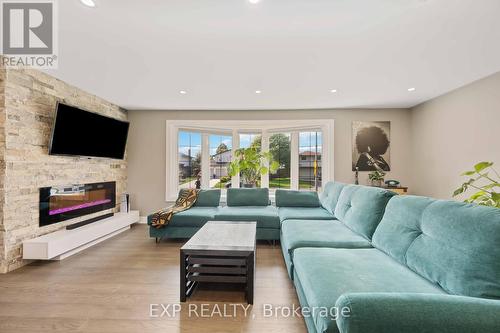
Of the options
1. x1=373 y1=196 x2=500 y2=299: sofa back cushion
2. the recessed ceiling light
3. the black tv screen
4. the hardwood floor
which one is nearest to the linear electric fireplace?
the black tv screen

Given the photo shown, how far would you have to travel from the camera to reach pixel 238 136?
5.05 m

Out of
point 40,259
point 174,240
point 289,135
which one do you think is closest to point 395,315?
point 174,240

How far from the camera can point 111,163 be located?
441 centimetres

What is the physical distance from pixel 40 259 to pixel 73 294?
3.74 ft

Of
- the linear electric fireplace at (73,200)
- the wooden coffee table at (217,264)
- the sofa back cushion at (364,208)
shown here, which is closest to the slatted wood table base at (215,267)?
the wooden coffee table at (217,264)

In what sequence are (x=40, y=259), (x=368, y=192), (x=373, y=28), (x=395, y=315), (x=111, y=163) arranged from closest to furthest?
(x=395, y=315) → (x=373, y=28) → (x=368, y=192) → (x=40, y=259) → (x=111, y=163)

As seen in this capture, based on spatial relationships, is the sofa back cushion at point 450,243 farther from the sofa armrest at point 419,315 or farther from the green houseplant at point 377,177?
the green houseplant at point 377,177

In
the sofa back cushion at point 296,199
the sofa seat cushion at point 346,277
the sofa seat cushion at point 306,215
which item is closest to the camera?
the sofa seat cushion at point 346,277

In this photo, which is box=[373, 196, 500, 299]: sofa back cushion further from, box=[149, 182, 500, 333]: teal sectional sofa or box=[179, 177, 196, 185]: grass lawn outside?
box=[179, 177, 196, 185]: grass lawn outside

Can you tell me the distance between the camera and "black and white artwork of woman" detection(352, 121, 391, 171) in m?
4.71

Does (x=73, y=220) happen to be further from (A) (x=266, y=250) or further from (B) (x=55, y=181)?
(A) (x=266, y=250)

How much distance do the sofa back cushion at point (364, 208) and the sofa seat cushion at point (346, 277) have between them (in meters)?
0.34

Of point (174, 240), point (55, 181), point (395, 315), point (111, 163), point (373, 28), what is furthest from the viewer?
point (111, 163)

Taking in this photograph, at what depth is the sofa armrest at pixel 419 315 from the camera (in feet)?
2.85
